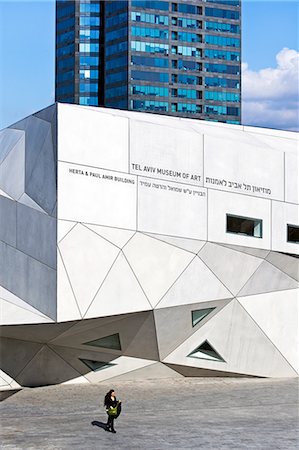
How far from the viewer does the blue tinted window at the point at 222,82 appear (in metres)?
96.1

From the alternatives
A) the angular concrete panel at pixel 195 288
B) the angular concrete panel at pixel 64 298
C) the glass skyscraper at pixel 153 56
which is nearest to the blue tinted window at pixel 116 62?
the glass skyscraper at pixel 153 56

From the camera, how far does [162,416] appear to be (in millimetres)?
21094

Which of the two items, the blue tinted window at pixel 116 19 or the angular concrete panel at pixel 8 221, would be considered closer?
the angular concrete panel at pixel 8 221

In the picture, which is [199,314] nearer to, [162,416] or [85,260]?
[85,260]

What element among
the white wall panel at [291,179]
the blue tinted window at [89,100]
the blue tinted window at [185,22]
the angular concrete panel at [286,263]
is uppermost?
the blue tinted window at [185,22]

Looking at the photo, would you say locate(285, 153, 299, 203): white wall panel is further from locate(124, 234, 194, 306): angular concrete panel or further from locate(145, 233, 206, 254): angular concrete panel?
locate(124, 234, 194, 306): angular concrete panel

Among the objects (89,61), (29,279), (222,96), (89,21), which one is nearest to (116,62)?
(89,61)

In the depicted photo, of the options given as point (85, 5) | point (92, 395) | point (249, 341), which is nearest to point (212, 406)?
point (92, 395)

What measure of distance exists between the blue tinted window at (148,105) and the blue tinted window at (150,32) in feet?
23.9

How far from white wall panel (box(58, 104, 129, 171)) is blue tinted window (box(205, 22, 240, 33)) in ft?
244

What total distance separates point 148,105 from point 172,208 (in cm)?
6749

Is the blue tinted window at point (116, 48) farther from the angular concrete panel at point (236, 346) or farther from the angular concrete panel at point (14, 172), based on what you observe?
the angular concrete panel at point (236, 346)

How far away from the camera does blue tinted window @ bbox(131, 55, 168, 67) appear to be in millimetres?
91688

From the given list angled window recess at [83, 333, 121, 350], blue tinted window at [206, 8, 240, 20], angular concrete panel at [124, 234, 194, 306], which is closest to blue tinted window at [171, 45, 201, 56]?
blue tinted window at [206, 8, 240, 20]
